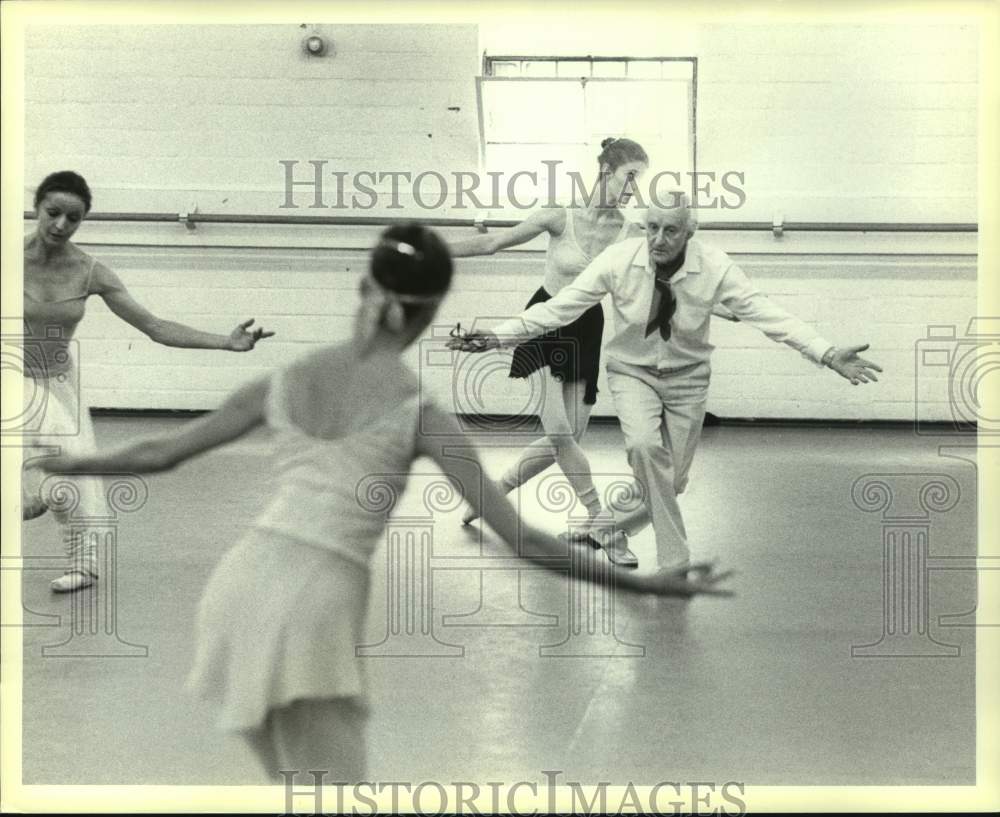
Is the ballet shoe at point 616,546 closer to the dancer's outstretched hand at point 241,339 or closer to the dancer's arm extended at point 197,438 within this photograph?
the dancer's outstretched hand at point 241,339

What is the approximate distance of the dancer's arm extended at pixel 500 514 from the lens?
2559 millimetres

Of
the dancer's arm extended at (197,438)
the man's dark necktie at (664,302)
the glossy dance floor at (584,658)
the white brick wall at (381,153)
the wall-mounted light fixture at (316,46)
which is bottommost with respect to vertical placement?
the glossy dance floor at (584,658)

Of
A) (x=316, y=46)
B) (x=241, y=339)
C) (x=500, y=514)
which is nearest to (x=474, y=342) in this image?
(x=241, y=339)

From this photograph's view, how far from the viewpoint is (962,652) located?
16.6 feet

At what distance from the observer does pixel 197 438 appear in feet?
8.20

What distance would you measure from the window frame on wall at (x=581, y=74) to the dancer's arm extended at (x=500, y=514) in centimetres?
720

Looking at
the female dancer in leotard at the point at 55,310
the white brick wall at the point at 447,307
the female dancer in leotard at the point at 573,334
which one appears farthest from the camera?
the white brick wall at the point at 447,307

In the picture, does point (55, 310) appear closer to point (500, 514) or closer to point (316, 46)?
point (500, 514)

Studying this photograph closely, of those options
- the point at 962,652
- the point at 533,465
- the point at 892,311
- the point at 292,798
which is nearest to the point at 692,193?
the point at 892,311

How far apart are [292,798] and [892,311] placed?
7.71 meters

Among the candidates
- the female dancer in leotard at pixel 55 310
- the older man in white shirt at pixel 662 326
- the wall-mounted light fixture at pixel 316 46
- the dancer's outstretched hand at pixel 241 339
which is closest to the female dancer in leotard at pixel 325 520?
the dancer's outstretched hand at pixel 241 339

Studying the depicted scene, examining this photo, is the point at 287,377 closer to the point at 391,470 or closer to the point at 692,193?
the point at 391,470

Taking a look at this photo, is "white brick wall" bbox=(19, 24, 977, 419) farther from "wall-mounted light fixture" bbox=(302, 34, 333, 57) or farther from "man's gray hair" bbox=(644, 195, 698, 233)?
"man's gray hair" bbox=(644, 195, 698, 233)

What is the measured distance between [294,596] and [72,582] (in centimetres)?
320
